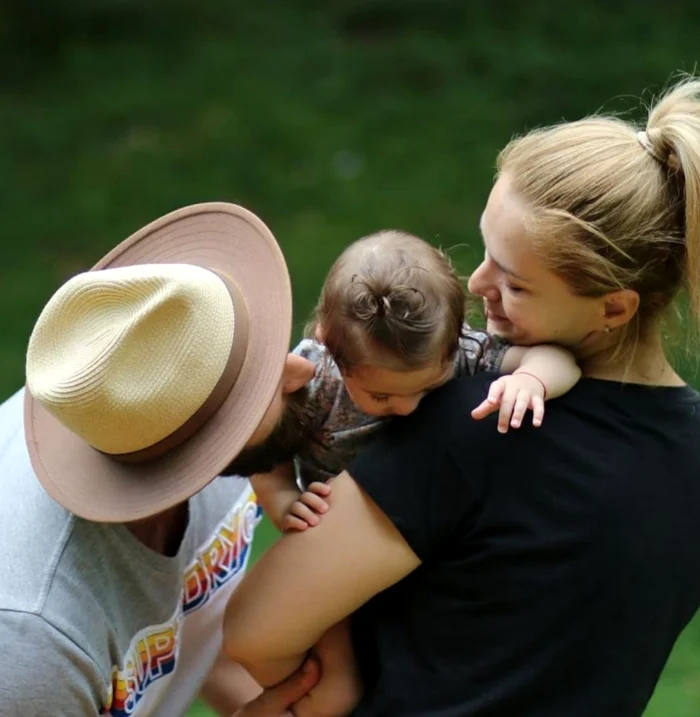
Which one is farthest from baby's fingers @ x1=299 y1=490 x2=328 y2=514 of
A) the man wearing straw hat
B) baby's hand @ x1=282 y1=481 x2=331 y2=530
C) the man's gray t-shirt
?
the man's gray t-shirt

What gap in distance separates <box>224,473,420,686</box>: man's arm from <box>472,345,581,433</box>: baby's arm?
9.4 inches

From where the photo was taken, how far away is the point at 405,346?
1.95 m

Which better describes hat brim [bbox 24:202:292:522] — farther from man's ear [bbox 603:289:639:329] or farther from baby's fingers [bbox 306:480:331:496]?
man's ear [bbox 603:289:639:329]

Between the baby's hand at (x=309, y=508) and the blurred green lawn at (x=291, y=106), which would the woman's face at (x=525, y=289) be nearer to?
the baby's hand at (x=309, y=508)

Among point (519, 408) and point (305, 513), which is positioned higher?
point (519, 408)

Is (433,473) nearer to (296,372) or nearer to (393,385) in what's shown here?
(393,385)

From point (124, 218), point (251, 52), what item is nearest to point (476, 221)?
point (124, 218)

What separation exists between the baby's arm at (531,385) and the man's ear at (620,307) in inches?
3.3

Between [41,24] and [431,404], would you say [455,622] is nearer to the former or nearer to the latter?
[431,404]

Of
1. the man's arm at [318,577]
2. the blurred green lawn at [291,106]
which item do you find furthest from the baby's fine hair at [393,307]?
the blurred green lawn at [291,106]

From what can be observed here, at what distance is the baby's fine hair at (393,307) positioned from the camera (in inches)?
76.9

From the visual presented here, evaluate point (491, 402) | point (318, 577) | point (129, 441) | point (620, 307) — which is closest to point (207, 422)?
point (129, 441)

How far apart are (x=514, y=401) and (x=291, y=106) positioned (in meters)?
5.94

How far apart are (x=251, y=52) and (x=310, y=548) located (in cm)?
662
